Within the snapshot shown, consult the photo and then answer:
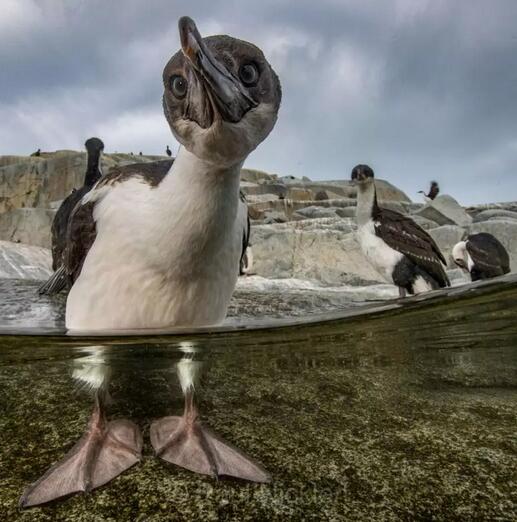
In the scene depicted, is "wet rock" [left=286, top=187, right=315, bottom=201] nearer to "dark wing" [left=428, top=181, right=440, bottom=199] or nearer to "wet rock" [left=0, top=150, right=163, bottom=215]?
"dark wing" [left=428, top=181, right=440, bottom=199]

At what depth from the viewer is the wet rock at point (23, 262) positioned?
1037 centimetres

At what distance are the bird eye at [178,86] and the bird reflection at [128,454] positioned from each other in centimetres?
132

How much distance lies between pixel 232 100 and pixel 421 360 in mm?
3876

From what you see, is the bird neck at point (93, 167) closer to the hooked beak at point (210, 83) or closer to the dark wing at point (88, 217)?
the dark wing at point (88, 217)

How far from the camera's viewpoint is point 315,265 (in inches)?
533

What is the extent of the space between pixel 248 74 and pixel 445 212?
63.2 feet

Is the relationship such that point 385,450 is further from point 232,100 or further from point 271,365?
point 271,365

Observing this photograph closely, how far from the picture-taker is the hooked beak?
201 cm

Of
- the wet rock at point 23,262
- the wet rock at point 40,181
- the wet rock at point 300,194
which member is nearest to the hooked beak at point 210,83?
the wet rock at point 23,262

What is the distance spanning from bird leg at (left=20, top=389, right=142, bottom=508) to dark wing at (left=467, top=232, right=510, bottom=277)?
28.6 feet

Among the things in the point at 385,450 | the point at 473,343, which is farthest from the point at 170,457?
the point at 473,343

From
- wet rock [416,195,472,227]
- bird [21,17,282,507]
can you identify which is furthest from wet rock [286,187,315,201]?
bird [21,17,282,507]

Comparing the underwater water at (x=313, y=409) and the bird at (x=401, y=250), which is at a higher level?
the bird at (x=401, y=250)

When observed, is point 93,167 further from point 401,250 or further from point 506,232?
point 506,232
